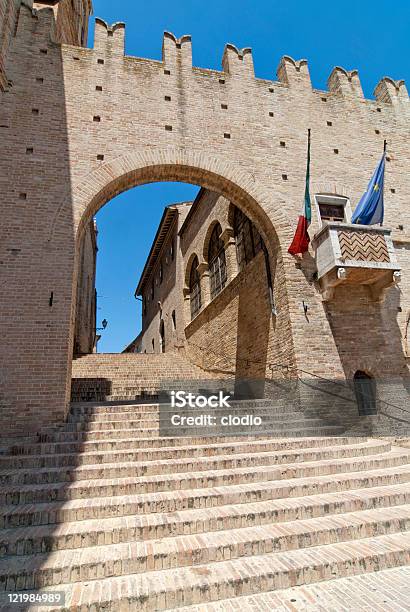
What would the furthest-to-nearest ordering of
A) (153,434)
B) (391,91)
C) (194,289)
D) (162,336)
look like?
(162,336) → (194,289) → (391,91) → (153,434)

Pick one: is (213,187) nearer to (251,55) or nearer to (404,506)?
(251,55)

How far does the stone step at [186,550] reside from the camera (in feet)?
8.61

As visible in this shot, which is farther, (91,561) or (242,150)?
(242,150)

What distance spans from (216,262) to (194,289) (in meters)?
3.22

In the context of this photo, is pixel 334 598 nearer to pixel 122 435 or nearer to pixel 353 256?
pixel 122 435

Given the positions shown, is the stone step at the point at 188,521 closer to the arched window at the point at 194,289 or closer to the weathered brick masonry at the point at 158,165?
the weathered brick masonry at the point at 158,165

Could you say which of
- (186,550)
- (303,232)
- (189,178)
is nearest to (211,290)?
(189,178)

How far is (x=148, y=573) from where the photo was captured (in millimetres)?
2760

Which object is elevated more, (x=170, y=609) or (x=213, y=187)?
(x=213, y=187)

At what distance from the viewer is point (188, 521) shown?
3.28 m

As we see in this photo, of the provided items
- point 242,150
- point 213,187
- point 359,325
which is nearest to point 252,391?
point 359,325

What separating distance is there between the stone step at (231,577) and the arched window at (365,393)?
4.97 metres

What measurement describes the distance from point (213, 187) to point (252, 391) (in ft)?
18.8

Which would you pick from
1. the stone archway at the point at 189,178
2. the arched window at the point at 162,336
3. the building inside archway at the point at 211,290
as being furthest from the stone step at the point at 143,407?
the arched window at the point at 162,336
